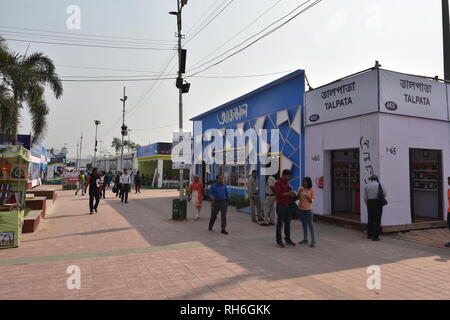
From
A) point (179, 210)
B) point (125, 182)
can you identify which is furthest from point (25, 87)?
point (179, 210)

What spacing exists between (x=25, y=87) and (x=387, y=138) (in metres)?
14.7

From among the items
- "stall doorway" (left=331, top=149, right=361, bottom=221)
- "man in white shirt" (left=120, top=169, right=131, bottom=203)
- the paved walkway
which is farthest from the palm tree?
"stall doorway" (left=331, top=149, right=361, bottom=221)

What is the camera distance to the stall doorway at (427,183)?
406 inches

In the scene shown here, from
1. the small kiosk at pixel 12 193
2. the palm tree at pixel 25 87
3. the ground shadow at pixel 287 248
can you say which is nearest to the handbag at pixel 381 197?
the ground shadow at pixel 287 248

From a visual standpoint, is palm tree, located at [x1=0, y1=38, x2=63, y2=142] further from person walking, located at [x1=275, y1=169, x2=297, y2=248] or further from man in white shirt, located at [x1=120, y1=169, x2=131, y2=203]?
person walking, located at [x1=275, y1=169, x2=297, y2=248]

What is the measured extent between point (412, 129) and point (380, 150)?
162cm

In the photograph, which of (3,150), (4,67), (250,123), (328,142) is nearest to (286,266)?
(328,142)

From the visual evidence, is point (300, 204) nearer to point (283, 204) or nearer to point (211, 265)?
point (283, 204)

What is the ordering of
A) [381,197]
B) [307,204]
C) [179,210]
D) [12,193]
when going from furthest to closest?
[179,210]
[12,193]
[381,197]
[307,204]

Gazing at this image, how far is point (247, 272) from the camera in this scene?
535 cm

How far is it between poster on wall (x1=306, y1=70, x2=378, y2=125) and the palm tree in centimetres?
1228

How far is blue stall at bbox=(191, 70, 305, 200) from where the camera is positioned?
1214 cm

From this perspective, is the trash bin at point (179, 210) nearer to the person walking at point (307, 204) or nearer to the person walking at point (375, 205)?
the person walking at point (307, 204)

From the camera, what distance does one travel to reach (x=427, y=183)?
434 inches
